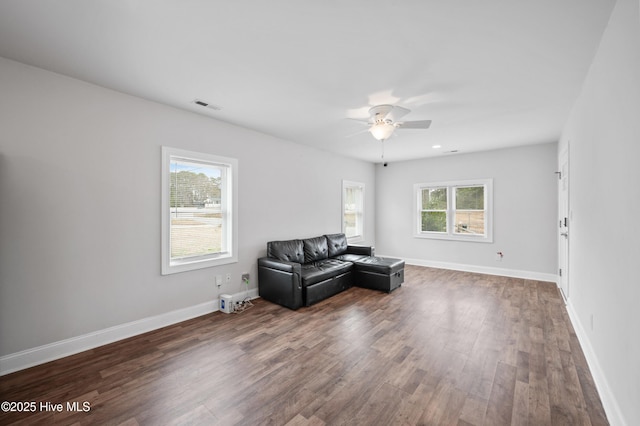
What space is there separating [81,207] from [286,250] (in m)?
2.72

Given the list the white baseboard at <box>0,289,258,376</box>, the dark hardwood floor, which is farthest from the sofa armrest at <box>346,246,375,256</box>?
the white baseboard at <box>0,289,258,376</box>

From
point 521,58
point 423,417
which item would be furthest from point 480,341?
point 521,58

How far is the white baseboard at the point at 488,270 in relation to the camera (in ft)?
18.0

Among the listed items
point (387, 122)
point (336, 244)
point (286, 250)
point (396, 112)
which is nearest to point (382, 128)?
point (387, 122)

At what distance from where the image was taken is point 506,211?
19.3 feet

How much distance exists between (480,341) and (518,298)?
6.66ft

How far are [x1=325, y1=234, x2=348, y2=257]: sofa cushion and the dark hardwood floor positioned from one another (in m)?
1.88

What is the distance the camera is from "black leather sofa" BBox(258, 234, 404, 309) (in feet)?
13.2

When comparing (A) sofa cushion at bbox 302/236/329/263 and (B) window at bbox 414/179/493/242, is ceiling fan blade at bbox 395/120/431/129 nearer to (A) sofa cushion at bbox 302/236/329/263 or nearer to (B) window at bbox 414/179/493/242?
(A) sofa cushion at bbox 302/236/329/263

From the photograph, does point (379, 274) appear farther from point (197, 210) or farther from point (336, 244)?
point (197, 210)

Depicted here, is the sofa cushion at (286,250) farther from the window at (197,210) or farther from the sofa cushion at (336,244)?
the sofa cushion at (336,244)

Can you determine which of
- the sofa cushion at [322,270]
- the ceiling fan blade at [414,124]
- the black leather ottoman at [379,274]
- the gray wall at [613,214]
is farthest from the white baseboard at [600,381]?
the sofa cushion at [322,270]

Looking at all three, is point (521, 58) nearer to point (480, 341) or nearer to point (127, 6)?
point (480, 341)

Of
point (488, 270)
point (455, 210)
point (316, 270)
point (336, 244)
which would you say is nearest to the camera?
point (316, 270)
